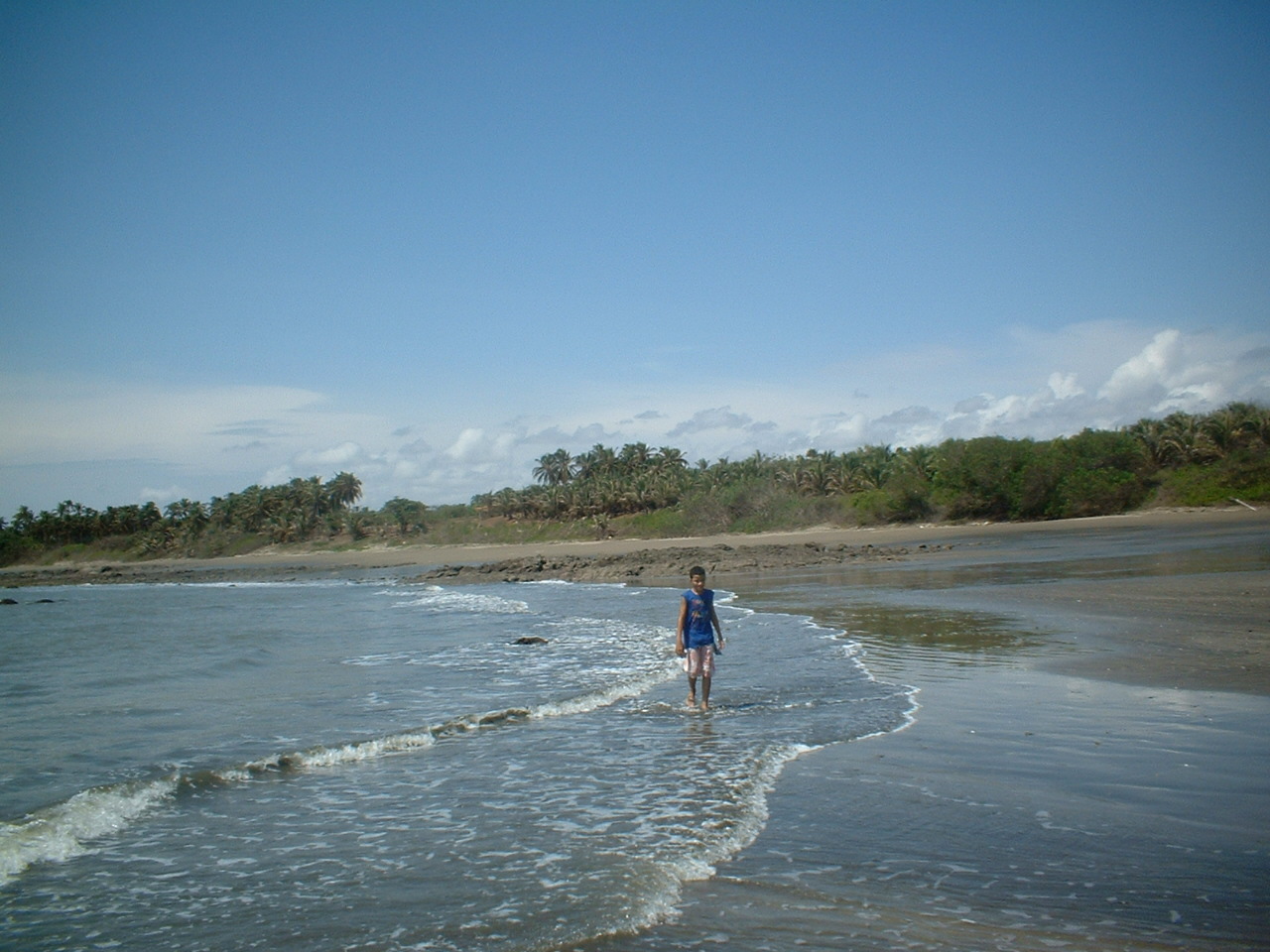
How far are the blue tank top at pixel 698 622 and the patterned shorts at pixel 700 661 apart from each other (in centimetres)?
7

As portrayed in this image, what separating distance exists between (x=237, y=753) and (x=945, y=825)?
7.75 meters

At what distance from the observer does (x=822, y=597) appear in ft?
82.9

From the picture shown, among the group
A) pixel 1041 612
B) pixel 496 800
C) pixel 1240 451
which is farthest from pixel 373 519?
pixel 496 800

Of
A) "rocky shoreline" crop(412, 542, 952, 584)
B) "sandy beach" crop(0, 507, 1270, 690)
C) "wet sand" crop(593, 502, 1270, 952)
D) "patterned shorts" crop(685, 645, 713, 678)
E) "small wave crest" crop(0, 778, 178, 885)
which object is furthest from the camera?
"rocky shoreline" crop(412, 542, 952, 584)

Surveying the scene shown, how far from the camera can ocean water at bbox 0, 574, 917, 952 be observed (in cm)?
Answer: 599

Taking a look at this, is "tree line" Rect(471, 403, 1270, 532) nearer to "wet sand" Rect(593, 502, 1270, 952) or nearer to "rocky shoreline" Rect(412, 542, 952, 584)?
"rocky shoreline" Rect(412, 542, 952, 584)

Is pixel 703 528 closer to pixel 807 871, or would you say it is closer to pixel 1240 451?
pixel 1240 451

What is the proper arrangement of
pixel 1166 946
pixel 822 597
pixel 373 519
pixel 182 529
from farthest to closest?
pixel 182 529, pixel 373 519, pixel 822 597, pixel 1166 946

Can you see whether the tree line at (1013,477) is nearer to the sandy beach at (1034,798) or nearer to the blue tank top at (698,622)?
the sandy beach at (1034,798)

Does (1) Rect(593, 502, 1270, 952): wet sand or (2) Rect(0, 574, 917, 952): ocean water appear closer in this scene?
(1) Rect(593, 502, 1270, 952): wet sand

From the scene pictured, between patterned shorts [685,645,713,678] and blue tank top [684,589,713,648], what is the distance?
0.24ft

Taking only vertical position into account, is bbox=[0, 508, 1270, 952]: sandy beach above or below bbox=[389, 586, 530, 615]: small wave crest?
above

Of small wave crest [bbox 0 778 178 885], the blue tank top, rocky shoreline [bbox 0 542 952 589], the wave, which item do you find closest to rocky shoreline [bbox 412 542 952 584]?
rocky shoreline [bbox 0 542 952 589]

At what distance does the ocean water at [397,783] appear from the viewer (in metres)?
5.99
